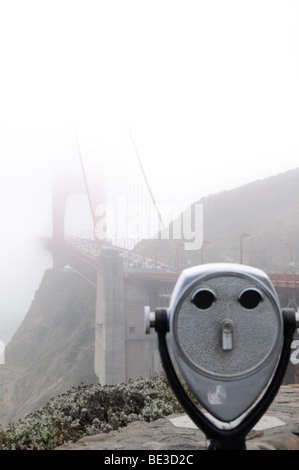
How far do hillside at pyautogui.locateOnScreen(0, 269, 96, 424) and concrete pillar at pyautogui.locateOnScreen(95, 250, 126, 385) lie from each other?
732 centimetres

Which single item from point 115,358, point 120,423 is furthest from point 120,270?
point 120,423

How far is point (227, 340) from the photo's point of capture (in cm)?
207

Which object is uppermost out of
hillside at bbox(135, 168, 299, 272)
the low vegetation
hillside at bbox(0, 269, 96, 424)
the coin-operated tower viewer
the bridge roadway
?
hillside at bbox(135, 168, 299, 272)

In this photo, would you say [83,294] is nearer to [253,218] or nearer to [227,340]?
[253,218]

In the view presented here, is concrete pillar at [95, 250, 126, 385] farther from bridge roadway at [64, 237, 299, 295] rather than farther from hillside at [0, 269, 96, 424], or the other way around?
hillside at [0, 269, 96, 424]

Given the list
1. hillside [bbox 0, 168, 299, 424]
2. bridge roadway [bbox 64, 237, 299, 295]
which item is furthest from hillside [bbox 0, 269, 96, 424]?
bridge roadway [bbox 64, 237, 299, 295]

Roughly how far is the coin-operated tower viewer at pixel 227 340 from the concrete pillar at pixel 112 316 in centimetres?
2649

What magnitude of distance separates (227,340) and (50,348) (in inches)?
2080

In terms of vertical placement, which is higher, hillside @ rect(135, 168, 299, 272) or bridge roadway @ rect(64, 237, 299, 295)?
hillside @ rect(135, 168, 299, 272)

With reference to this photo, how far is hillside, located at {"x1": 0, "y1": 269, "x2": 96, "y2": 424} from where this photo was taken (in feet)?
131

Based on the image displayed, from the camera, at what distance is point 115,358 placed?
2848 cm

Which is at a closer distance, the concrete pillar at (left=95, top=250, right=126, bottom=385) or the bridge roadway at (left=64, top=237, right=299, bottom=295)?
the bridge roadway at (left=64, top=237, right=299, bottom=295)

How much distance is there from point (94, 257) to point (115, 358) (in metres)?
8.85
